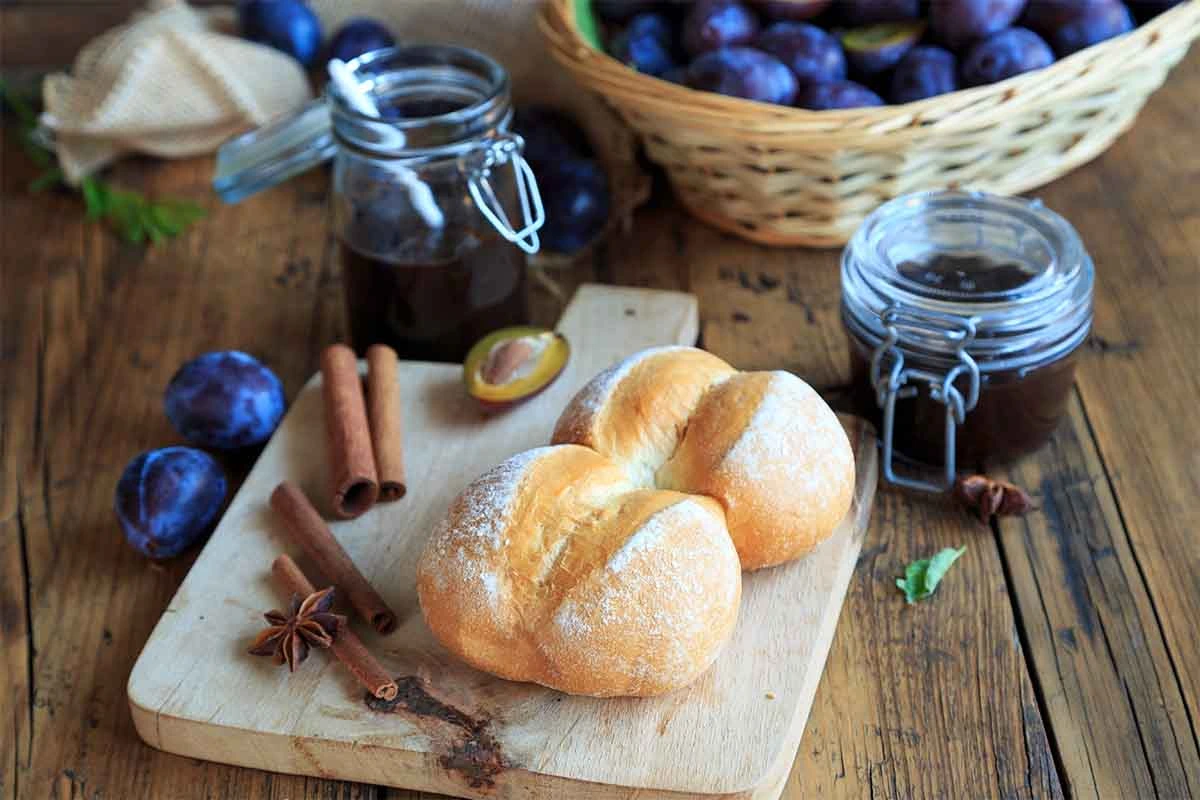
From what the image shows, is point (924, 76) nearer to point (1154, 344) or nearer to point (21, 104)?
point (1154, 344)

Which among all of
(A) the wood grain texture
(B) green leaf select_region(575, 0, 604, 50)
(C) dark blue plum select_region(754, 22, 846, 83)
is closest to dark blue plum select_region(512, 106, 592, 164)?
(B) green leaf select_region(575, 0, 604, 50)

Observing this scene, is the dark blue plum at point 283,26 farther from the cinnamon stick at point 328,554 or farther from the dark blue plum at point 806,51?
the cinnamon stick at point 328,554

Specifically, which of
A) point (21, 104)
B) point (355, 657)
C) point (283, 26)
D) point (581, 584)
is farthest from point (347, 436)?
point (21, 104)

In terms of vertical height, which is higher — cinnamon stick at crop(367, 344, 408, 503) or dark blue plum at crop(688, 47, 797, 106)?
dark blue plum at crop(688, 47, 797, 106)

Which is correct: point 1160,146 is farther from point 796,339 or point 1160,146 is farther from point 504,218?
point 504,218

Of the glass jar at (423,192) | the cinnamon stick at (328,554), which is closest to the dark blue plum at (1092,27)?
A: the glass jar at (423,192)

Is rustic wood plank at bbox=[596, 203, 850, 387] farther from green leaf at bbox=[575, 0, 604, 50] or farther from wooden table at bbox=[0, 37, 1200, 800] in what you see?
green leaf at bbox=[575, 0, 604, 50]
